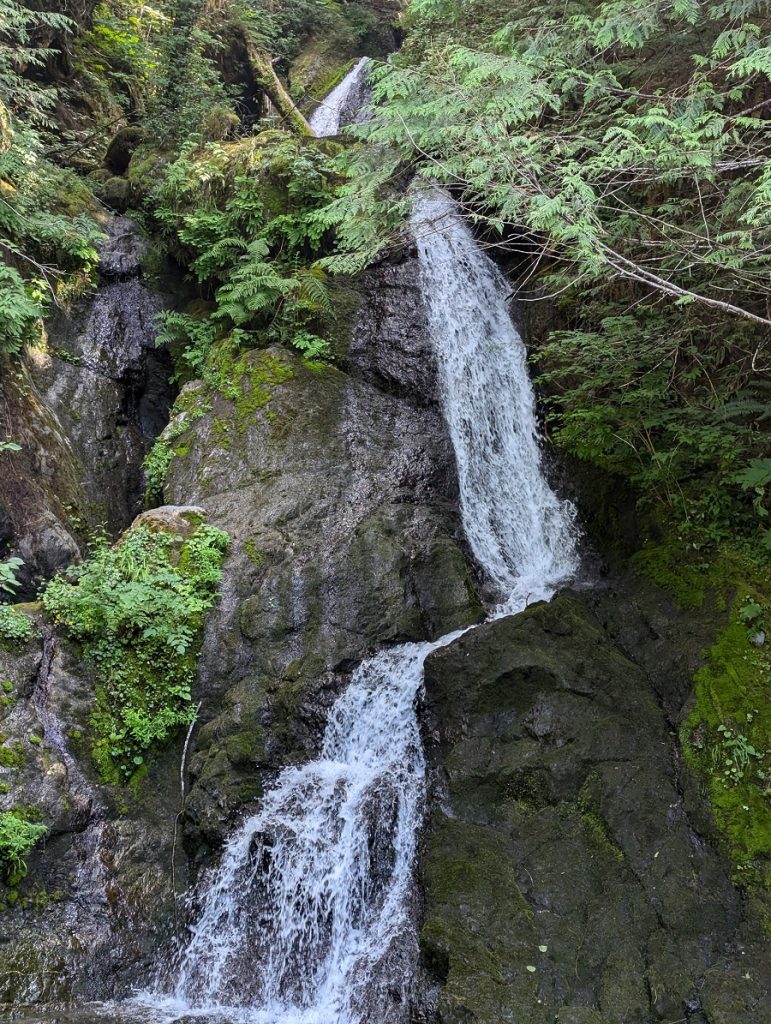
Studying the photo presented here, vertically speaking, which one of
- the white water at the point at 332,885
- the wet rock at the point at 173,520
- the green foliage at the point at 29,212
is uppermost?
the green foliage at the point at 29,212

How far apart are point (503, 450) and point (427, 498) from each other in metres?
1.63

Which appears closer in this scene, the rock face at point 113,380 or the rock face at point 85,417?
the rock face at point 85,417

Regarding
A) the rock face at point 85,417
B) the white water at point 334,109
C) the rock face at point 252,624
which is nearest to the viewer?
the rock face at point 252,624

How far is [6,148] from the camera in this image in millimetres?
9188

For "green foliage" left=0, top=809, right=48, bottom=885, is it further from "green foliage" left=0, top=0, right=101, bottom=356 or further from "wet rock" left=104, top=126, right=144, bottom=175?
"wet rock" left=104, top=126, right=144, bottom=175

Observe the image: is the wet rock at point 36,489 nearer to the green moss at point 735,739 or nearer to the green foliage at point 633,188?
the green foliage at point 633,188

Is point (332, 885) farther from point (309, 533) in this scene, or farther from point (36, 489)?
point (36, 489)

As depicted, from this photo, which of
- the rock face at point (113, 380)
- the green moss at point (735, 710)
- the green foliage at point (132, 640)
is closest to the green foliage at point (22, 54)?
the rock face at point (113, 380)

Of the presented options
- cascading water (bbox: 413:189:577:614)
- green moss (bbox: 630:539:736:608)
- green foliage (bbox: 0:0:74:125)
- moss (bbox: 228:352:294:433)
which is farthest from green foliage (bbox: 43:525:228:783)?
green foliage (bbox: 0:0:74:125)

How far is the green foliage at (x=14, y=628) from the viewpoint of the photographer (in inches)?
239

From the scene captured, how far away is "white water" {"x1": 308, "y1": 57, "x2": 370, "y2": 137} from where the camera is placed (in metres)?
16.6

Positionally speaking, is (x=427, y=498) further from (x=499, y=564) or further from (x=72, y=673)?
(x=72, y=673)

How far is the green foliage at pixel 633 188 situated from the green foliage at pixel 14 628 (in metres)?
4.59

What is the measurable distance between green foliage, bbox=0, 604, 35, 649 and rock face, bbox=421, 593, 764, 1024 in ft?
12.7
